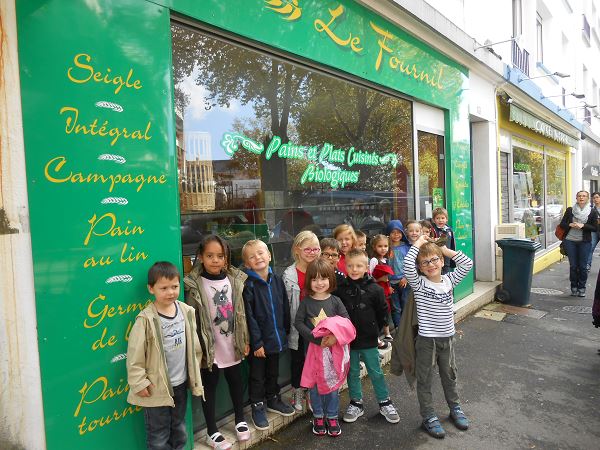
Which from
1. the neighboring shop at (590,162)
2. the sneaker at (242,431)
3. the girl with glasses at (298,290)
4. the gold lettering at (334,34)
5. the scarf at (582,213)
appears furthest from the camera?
the neighboring shop at (590,162)

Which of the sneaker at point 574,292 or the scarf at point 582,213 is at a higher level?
the scarf at point 582,213

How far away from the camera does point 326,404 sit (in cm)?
327

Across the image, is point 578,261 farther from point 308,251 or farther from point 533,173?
point 308,251

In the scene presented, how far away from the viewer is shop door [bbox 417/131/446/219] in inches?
247

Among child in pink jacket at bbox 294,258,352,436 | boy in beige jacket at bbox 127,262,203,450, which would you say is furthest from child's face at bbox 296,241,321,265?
boy in beige jacket at bbox 127,262,203,450

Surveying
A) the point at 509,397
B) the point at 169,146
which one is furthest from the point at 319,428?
the point at 169,146

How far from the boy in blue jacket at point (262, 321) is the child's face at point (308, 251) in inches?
13.0

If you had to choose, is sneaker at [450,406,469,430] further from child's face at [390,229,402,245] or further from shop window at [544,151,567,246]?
shop window at [544,151,567,246]

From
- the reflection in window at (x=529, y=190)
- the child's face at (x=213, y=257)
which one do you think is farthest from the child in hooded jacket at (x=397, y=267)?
the reflection in window at (x=529, y=190)

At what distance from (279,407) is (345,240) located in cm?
163

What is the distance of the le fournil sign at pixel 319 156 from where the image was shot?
3.75 m

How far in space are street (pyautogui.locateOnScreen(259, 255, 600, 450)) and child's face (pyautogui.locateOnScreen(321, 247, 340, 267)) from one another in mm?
1264

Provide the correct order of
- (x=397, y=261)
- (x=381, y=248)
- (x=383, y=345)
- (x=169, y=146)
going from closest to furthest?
(x=169, y=146), (x=381, y=248), (x=383, y=345), (x=397, y=261)

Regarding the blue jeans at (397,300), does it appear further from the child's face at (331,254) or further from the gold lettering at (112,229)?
the gold lettering at (112,229)
